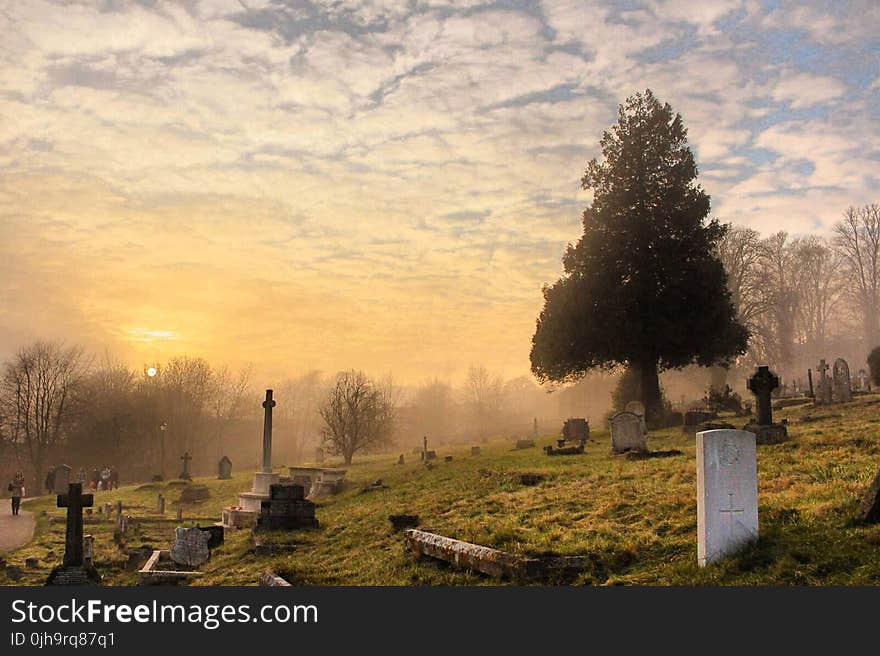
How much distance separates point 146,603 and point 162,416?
199 ft

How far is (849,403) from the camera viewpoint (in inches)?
1061

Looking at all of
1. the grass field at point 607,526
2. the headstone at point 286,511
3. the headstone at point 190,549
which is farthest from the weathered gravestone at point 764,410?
the headstone at point 190,549

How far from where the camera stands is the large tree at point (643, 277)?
1261 inches

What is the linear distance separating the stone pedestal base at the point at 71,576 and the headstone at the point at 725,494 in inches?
406

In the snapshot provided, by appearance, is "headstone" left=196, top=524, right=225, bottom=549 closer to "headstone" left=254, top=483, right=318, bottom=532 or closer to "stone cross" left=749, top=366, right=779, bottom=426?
"headstone" left=254, top=483, right=318, bottom=532

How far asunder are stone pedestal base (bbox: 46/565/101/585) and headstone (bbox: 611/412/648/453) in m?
14.1

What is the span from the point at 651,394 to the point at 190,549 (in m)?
22.3

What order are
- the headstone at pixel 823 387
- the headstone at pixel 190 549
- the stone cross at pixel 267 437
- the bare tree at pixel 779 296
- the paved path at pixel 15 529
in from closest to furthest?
the headstone at pixel 190 549, the paved path at pixel 15 529, the stone cross at pixel 267 437, the headstone at pixel 823 387, the bare tree at pixel 779 296

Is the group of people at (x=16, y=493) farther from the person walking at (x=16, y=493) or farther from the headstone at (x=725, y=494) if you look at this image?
the headstone at (x=725, y=494)

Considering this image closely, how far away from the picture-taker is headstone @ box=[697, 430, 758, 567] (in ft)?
26.1

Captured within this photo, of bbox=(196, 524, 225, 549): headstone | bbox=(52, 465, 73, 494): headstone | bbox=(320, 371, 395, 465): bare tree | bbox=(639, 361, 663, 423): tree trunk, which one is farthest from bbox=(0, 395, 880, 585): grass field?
bbox=(52, 465, 73, 494): headstone

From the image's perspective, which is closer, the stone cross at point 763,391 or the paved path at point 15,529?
the stone cross at point 763,391

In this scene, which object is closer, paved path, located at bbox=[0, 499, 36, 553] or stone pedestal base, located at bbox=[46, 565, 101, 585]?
stone pedestal base, located at bbox=[46, 565, 101, 585]

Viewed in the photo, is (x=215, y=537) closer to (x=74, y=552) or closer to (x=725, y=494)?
(x=74, y=552)
